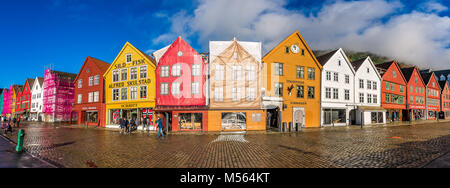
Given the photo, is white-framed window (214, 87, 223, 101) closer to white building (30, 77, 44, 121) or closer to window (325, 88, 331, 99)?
window (325, 88, 331, 99)

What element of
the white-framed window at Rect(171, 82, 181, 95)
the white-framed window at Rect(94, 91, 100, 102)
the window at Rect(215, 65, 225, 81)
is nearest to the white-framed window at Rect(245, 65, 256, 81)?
the window at Rect(215, 65, 225, 81)

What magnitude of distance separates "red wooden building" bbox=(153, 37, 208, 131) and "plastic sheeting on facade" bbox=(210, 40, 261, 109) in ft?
4.77

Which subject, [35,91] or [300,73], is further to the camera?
[35,91]

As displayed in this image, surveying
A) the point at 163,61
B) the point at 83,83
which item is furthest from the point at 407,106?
the point at 83,83

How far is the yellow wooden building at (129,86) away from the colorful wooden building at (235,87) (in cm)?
840

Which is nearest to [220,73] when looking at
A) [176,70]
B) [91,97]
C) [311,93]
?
[176,70]

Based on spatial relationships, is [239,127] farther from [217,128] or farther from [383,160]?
[383,160]

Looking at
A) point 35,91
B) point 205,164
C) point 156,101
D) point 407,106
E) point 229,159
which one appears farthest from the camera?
point 35,91

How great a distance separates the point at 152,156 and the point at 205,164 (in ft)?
10.5

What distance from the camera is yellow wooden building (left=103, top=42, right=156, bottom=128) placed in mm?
25562

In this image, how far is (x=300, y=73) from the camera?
26.8m

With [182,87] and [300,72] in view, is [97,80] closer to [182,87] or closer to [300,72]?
[182,87]

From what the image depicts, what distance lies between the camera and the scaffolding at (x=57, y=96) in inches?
1720

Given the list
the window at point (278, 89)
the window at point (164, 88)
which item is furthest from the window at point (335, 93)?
the window at point (164, 88)
